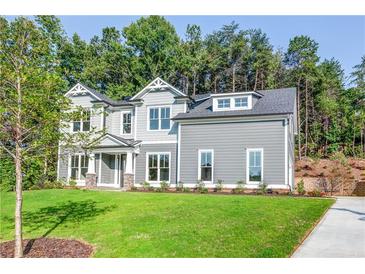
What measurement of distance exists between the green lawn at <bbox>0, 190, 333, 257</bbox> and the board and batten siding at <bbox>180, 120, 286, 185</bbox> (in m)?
4.65

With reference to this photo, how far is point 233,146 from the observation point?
18.4 metres

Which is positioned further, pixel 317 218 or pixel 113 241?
pixel 317 218

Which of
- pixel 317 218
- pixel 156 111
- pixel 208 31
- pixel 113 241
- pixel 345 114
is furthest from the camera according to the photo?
pixel 208 31

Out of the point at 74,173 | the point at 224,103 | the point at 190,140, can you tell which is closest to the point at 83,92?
the point at 74,173

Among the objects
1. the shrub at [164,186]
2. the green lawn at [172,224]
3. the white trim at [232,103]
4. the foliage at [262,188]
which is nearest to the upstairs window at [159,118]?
the white trim at [232,103]

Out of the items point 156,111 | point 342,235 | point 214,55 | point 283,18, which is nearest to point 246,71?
point 214,55

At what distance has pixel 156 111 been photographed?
20891 mm

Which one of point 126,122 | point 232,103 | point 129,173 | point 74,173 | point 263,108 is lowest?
point 74,173

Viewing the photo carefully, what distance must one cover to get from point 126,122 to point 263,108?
855 centimetres

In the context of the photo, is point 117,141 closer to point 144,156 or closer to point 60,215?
point 144,156

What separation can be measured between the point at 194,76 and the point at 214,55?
3.44m

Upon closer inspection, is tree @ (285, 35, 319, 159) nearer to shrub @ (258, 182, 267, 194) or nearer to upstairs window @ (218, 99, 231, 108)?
upstairs window @ (218, 99, 231, 108)

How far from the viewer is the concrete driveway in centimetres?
673

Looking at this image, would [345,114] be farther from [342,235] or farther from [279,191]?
[342,235]
